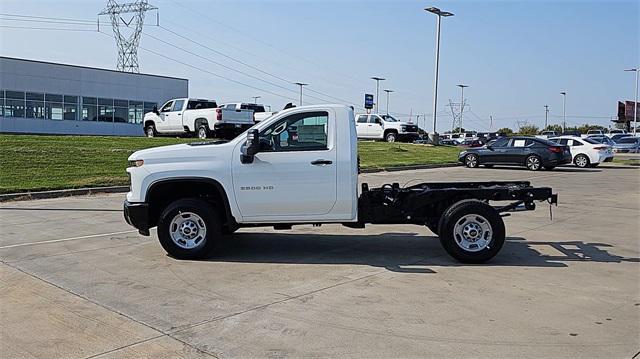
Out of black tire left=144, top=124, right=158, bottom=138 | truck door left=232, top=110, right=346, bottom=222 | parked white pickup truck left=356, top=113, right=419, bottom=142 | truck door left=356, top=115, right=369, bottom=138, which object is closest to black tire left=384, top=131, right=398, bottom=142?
parked white pickup truck left=356, top=113, right=419, bottom=142

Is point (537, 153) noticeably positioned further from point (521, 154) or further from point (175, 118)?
point (175, 118)

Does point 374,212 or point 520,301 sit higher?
point 374,212

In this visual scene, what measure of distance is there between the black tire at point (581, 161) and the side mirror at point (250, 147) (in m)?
25.0

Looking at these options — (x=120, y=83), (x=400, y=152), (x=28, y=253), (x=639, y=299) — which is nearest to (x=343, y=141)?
(x=639, y=299)

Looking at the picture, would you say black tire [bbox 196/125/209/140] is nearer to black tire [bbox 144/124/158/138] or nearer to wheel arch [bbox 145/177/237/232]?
black tire [bbox 144/124/158/138]

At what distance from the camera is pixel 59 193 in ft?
46.7

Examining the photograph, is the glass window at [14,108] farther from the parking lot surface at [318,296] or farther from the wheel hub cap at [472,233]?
the wheel hub cap at [472,233]

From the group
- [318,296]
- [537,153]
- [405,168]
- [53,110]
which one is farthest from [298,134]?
[53,110]

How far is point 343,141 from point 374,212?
999 millimetres

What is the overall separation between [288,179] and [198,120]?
768 inches

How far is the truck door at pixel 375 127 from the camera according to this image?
120 ft

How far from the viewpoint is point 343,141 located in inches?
298

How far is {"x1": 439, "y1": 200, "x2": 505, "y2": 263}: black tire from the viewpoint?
7.44 m

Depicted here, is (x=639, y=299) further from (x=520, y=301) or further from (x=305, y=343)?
(x=305, y=343)
